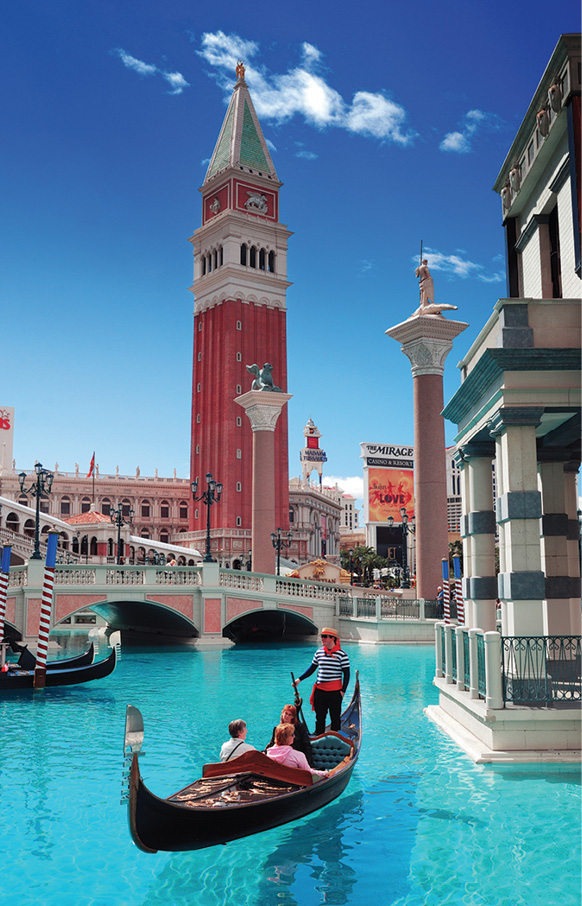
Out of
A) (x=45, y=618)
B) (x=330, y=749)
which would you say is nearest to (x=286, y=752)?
(x=330, y=749)

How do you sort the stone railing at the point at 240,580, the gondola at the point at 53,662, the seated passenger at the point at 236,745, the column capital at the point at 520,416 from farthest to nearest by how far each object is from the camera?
the stone railing at the point at 240,580, the gondola at the point at 53,662, the column capital at the point at 520,416, the seated passenger at the point at 236,745

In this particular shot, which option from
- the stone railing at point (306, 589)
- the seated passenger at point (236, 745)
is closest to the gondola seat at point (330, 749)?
the seated passenger at point (236, 745)

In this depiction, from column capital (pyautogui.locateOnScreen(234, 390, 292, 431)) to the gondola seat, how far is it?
30.1m

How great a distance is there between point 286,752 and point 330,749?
157 centimetres

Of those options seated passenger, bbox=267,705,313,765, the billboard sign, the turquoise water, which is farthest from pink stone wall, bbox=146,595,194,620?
A: the billboard sign

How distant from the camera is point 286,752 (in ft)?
26.7

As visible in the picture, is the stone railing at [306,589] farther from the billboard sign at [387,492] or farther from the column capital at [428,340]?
the billboard sign at [387,492]

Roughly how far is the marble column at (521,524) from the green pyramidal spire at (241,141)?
7400 cm

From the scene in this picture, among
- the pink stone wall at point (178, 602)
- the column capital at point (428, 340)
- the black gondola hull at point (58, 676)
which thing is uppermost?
the column capital at point (428, 340)

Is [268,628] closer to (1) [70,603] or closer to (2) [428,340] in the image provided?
(1) [70,603]

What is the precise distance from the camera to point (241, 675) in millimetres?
23516

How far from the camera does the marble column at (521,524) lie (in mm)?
11438

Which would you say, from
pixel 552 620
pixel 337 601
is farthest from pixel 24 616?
pixel 552 620

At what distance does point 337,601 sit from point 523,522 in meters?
24.1
